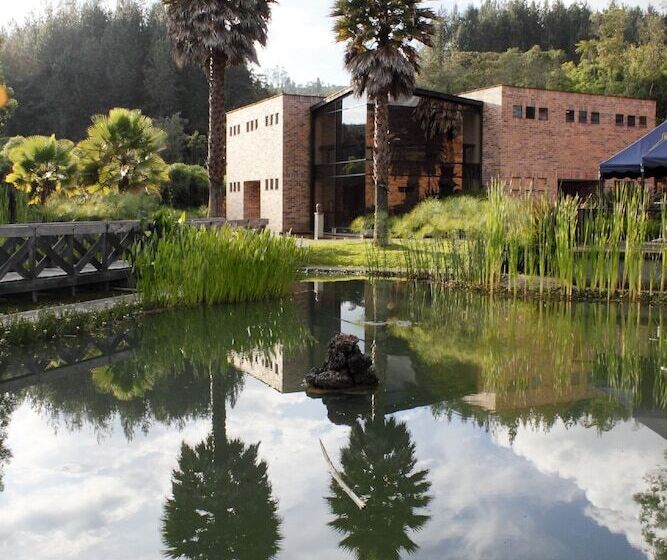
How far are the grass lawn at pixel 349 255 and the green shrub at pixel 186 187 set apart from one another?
57.3 ft

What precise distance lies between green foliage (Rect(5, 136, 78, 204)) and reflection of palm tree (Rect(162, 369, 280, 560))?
71.0ft

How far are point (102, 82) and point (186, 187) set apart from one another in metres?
27.8

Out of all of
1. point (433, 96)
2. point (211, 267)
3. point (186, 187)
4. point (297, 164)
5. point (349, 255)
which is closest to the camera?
point (211, 267)

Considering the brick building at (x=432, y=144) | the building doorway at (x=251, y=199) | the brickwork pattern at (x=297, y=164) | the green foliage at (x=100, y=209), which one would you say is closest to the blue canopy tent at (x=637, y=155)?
the brick building at (x=432, y=144)

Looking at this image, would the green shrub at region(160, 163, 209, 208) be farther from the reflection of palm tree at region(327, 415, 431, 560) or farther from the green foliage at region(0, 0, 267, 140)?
the reflection of palm tree at region(327, 415, 431, 560)

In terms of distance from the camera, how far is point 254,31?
2147 cm

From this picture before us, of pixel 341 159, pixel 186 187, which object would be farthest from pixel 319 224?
pixel 186 187

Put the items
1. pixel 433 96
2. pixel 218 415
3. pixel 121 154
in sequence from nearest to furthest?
pixel 218 415 → pixel 121 154 → pixel 433 96

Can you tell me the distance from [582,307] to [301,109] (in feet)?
66.5

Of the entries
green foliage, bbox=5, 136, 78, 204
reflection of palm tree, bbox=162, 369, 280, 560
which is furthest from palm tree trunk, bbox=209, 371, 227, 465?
green foliage, bbox=5, 136, 78, 204

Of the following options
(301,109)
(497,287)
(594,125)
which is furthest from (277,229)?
(497,287)

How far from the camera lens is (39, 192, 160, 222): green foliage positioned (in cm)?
1800

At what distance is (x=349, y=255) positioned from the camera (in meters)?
19.4

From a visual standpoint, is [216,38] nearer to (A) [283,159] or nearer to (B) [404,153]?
(B) [404,153]
